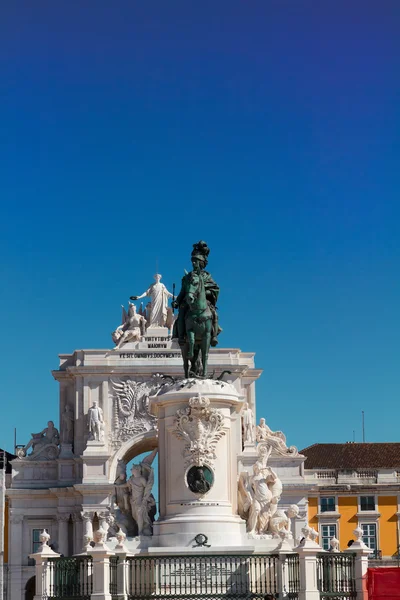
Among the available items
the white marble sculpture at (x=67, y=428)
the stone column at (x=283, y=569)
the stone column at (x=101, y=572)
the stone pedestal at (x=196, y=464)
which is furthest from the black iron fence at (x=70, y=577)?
the white marble sculpture at (x=67, y=428)

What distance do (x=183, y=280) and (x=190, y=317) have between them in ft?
2.77

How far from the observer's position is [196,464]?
83.1 ft

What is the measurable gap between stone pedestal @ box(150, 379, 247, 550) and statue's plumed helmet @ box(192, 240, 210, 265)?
8.22 feet

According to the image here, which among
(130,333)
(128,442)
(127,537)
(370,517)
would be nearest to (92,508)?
(128,442)

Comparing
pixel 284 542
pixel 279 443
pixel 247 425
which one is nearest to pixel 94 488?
pixel 247 425

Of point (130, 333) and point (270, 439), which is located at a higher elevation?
point (130, 333)

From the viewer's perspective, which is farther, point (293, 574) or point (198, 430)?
point (198, 430)

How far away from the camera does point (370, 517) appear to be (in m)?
77.5

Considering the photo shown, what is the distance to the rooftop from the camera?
80.9 m

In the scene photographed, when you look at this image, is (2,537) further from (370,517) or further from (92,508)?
(370,517)

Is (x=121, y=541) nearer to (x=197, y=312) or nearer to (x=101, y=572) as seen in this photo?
(x=101, y=572)

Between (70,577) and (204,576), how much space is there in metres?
2.37

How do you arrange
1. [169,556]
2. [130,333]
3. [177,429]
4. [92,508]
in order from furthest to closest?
[130,333]
[92,508]
[177,429]
[169,556]

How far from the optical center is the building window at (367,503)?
77.8 metres
